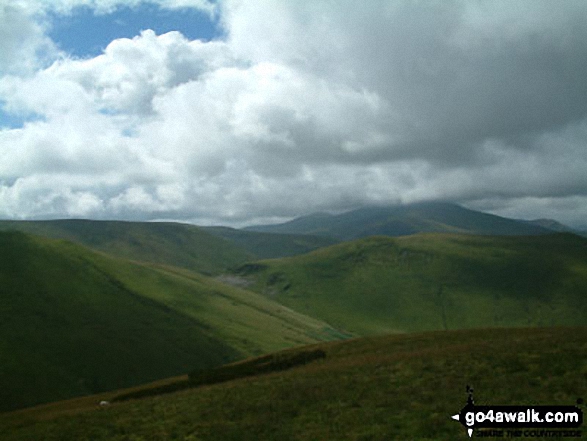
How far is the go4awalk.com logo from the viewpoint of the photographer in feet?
59.0

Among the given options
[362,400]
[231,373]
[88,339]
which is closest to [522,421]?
[362,400]

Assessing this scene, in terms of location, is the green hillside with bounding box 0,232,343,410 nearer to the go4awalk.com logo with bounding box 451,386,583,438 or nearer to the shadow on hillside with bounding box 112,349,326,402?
the shadow on hillside with bounding box 112,349,326,402

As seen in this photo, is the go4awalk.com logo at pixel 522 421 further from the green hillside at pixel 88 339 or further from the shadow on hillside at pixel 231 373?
the green hillside at pixel 88 339

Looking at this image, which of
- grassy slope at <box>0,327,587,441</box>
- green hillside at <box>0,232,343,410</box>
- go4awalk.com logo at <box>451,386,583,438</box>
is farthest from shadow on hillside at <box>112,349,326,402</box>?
green hillside at <box>0,232,343,410</box>

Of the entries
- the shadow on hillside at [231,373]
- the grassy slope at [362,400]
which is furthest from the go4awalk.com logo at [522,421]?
the shadow on hillside at [231,373]

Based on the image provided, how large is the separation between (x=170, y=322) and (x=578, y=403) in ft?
595

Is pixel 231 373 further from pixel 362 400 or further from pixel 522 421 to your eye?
pixel 522 421

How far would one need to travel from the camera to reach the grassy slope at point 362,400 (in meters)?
21.8

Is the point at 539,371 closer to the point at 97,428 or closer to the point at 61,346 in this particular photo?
the point at 97,428

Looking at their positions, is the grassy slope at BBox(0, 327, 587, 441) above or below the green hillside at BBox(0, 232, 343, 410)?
above

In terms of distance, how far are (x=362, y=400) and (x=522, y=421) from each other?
30.4 feet

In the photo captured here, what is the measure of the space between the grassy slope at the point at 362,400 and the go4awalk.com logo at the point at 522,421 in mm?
734

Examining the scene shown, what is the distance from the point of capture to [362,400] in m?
26.0

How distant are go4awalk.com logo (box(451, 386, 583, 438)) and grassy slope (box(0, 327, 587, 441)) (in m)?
0.73
